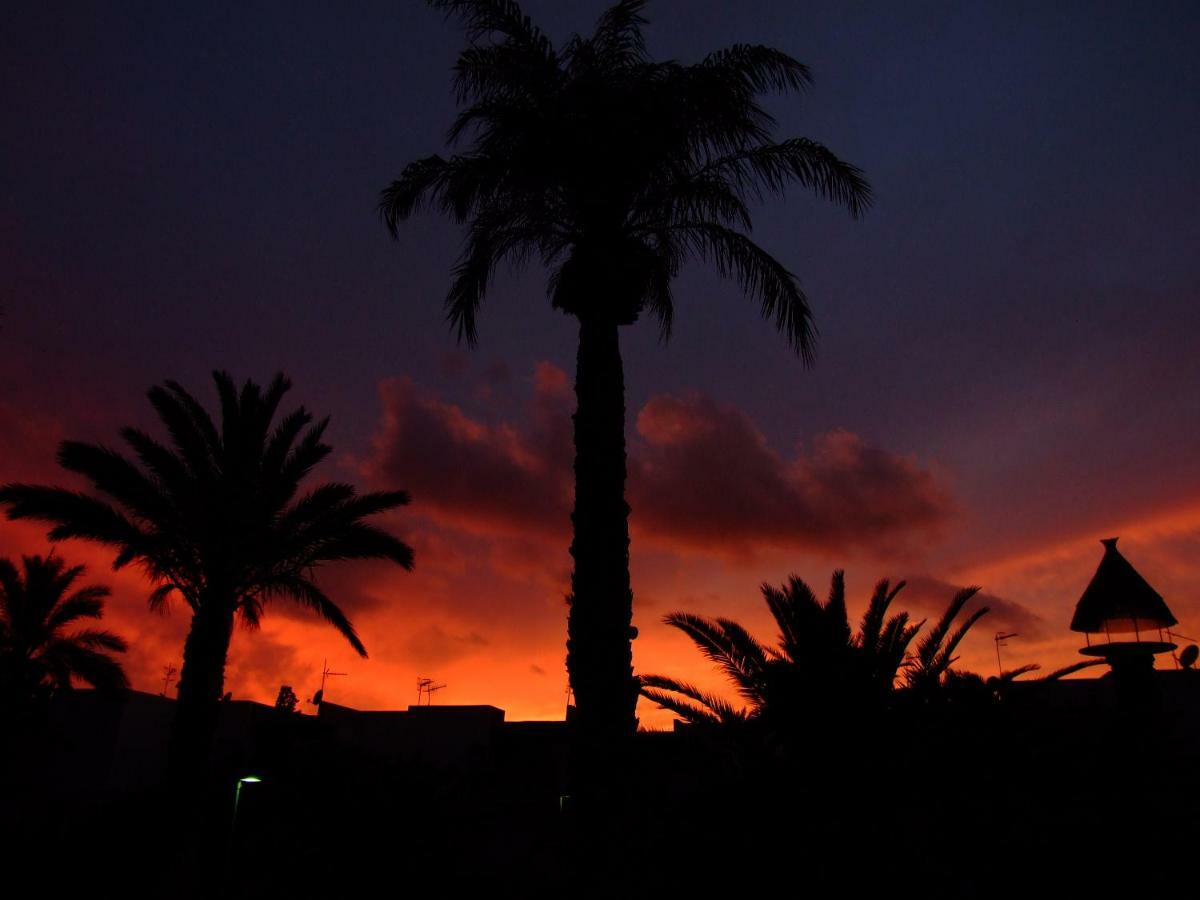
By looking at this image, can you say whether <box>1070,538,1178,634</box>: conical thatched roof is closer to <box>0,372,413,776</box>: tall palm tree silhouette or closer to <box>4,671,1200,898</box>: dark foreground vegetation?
<box>4,671,1200,898</box>: dark foreground vegetation

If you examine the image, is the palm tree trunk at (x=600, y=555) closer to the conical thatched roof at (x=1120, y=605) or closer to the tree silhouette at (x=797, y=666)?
the tree silhouette at (x=797, y=666)

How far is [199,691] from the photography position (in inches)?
609

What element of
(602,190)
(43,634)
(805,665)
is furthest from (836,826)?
(43,634)

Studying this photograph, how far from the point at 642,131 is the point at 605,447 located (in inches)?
162

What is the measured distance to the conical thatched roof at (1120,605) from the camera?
10.1 metres

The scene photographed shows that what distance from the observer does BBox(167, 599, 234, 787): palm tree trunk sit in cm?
1524

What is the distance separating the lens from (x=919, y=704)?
10930 millimetres

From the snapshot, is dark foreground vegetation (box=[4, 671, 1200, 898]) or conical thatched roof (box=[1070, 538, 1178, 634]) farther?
conical thatched roof (box=[1070, 538, 1178, 634])

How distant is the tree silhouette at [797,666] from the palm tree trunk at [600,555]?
5.56ft

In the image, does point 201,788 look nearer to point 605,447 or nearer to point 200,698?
point 200,698

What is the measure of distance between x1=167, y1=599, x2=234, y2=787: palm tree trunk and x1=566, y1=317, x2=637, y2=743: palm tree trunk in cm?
846

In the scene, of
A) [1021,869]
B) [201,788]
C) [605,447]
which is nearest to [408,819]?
[201,788]

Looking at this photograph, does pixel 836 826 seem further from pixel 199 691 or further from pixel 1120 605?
pixel 199 691

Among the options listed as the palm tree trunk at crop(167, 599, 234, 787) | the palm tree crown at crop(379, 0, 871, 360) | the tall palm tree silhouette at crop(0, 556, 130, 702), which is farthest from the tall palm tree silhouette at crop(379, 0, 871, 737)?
the tall palm tree silhouette at crop(0, 556, 130, 702)
